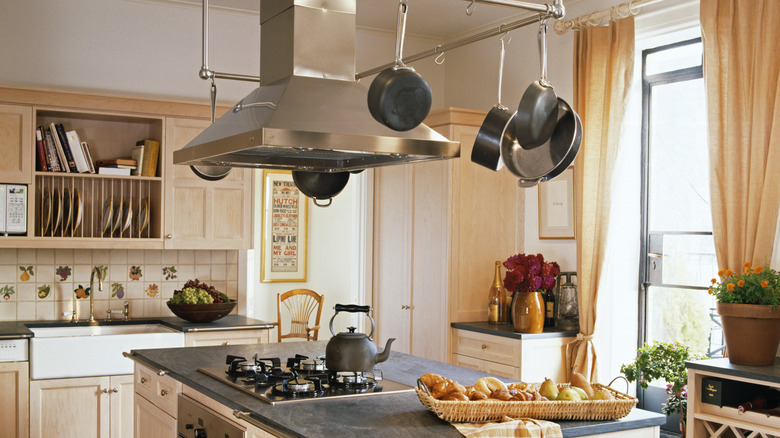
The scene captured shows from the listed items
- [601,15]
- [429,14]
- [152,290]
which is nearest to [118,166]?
[152,290]

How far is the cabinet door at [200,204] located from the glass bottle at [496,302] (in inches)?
65.8

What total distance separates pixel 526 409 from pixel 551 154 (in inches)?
30.4

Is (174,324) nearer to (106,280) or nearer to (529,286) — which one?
(106,280)

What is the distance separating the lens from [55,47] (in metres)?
5.00

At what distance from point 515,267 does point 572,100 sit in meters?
1.10

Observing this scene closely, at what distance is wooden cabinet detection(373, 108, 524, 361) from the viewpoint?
5.10 m

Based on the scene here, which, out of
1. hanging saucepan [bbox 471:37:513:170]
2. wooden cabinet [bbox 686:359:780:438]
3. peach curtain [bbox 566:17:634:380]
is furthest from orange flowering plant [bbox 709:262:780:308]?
hanging saucepan [bbox 471:37:513:170]

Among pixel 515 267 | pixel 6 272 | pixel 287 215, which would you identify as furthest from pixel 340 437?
pixel 287 215

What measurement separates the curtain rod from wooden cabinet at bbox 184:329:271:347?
8.67 feet

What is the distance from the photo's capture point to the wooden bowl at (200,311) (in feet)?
16.1

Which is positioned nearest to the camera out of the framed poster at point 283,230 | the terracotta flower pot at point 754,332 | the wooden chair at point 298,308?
the terracotta flower pot at point 754,332

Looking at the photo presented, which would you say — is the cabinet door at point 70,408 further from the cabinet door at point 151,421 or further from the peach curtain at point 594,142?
the peach curtain at point 594,142

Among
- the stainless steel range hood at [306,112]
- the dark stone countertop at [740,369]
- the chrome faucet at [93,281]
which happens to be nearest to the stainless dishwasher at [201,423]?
the stainless steel range hood at [306,112]

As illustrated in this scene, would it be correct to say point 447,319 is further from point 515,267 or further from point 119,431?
point 119,431
